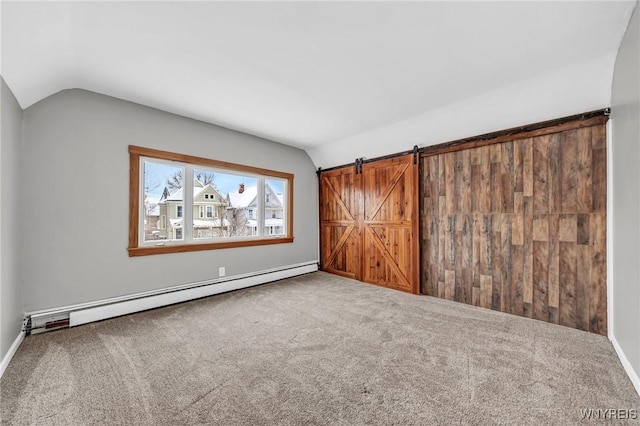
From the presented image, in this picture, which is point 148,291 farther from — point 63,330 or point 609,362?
point 609,362

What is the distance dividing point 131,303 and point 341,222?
11.5ft

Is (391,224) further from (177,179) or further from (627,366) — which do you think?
(177,179)

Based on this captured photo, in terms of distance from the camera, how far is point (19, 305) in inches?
93.3

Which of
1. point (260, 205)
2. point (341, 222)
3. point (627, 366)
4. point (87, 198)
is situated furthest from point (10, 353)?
point (627, 366)

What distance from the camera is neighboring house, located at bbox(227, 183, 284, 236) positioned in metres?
4.27

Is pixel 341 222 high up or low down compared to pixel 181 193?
down

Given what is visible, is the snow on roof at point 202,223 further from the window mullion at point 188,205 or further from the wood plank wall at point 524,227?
the wood plank wall at point 524,227

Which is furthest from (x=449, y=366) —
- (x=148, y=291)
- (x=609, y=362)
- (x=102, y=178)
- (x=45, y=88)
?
(x=45, y=88)

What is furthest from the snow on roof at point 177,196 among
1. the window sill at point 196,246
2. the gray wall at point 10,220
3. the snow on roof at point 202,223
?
the gray wall at point 10,220

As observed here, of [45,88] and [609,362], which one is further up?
[45,88]

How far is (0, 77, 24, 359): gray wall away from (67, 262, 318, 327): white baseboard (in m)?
0.49

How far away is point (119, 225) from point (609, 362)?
4.88 m

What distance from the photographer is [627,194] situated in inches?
76.7

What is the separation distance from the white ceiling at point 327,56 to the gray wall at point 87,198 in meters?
0.24
